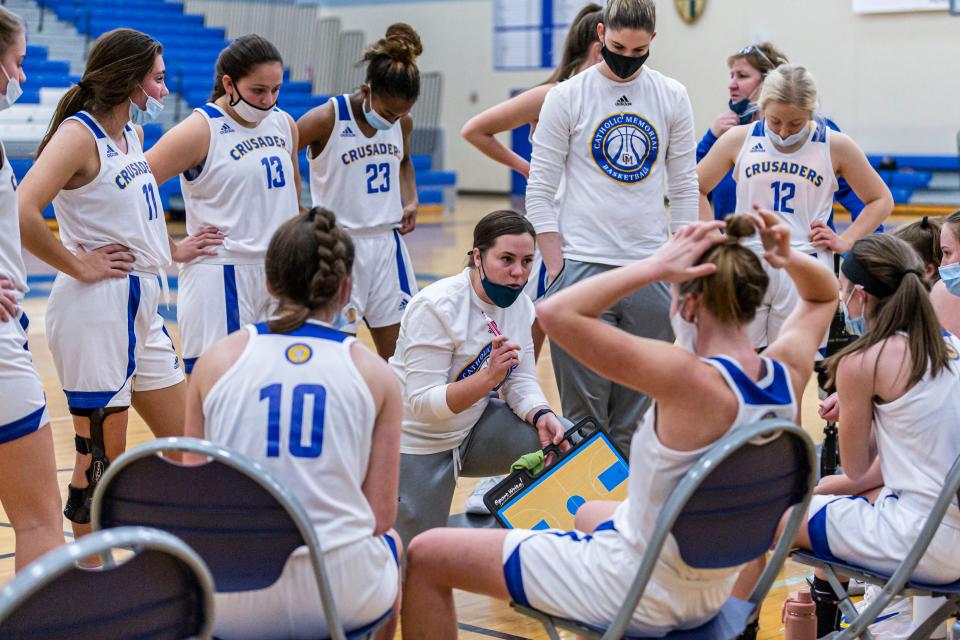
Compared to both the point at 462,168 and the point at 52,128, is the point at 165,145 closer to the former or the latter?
Answer: the point at 52,128

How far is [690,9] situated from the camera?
17984mm

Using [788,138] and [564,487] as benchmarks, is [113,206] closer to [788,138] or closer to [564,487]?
[564,487]

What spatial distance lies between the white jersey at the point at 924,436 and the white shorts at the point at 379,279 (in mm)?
2291

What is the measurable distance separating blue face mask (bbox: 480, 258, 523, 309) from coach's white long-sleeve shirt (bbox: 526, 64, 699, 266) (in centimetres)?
51

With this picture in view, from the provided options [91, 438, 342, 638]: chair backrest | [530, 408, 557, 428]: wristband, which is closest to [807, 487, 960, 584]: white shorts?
[530, 408, 557, 428]: wristband

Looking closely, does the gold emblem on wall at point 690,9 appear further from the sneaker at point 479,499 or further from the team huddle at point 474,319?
the sneaker at point 479,499

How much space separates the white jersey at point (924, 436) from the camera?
2652 millimetres

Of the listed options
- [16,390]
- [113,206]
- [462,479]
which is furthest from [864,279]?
[462,479]

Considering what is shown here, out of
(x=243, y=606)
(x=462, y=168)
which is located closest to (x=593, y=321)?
(x=243, y=606)

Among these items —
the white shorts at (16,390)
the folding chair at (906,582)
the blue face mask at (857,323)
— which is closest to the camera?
the folding chair at (906,582)

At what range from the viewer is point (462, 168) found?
843 inches

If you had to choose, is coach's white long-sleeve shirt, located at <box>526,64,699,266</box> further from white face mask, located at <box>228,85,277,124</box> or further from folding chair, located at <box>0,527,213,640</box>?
folding chair, located at <box>0,527,213,640</box>

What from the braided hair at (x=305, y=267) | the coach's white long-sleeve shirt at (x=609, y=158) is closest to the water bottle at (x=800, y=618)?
the coach's white long-sleeve shirt at (x=609, y=158)

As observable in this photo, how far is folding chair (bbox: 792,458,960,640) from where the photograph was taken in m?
2.45
